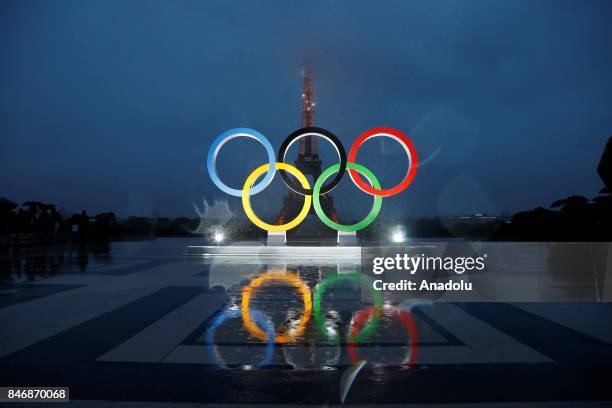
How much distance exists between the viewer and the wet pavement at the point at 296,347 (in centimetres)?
503

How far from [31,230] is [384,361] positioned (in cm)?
4015

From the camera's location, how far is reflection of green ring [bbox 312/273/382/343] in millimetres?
7351

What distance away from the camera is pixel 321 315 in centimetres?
887

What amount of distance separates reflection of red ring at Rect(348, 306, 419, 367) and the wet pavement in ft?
0.14

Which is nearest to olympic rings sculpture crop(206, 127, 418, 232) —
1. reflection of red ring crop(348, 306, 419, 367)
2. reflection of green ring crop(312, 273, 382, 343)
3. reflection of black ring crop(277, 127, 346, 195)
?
reflection of black ring crop(277, 127, 346, 195)

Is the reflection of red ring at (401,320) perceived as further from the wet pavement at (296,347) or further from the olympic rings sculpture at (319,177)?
the olympic rings sculpture at (319,177)

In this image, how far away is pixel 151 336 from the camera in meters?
7.30

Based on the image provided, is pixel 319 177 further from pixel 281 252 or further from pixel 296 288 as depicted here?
pixel 296 288

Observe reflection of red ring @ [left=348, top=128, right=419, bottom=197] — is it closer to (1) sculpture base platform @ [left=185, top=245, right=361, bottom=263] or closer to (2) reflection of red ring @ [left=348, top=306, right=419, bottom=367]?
(1) sculpture base platform @ [left=185, top=245, right=361, bottom=263]

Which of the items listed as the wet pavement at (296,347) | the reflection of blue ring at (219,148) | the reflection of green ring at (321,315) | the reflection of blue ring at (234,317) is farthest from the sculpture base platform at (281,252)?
the reflection of blue ring at (234,317)

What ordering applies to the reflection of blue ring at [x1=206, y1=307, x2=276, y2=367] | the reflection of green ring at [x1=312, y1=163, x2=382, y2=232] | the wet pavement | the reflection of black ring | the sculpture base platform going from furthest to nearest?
the reflection of black ring < the reflection of green ring at [x1=312, y1=163, x2=382, y2=232] < the sculpture base platform < the reflection of blue ring at [x1=206, y1=307, x2=276, y2=367] < the wet pavement

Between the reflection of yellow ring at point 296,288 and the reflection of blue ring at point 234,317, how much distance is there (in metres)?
0.10

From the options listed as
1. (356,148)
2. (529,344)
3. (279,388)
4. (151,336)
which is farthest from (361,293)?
(356,148)

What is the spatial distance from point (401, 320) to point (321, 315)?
163 cm
